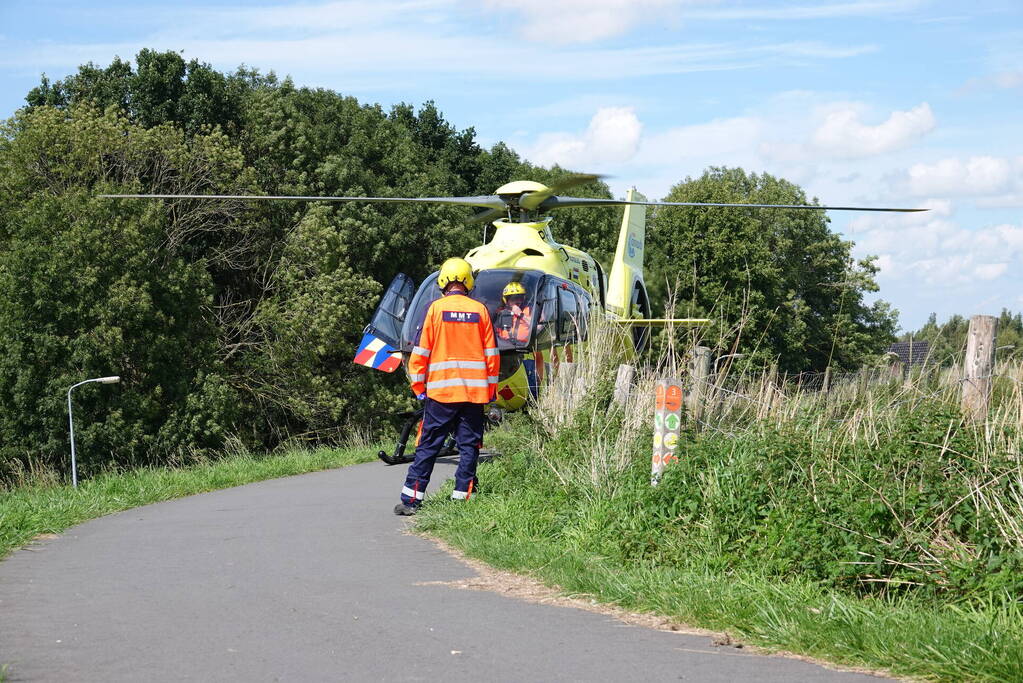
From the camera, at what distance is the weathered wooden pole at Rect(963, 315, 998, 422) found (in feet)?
30.0

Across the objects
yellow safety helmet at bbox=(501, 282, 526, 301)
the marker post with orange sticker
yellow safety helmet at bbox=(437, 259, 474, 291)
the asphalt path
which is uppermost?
yellow safety helmet at bbox=(437, 259, 474, 291)

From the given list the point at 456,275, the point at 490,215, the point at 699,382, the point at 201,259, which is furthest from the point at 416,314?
the point at 201,259

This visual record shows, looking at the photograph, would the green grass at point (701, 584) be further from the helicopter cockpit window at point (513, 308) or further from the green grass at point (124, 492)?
the helicopter cockpit window at point (513, 308)

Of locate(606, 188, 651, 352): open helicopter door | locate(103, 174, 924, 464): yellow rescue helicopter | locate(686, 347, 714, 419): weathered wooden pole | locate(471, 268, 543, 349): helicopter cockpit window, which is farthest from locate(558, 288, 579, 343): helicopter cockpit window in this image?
locate(686, 347, 714, 419): weathered wooden pole

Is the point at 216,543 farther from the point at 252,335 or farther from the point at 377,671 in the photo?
the point at 252,335

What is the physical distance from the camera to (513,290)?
1645cm

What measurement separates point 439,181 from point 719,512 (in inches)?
1724

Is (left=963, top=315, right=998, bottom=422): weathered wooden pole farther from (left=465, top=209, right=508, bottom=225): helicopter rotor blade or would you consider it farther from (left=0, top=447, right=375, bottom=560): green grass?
(left=465, top=209, right=508, bottom=225): helicopter rotor blade

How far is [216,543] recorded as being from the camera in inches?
373

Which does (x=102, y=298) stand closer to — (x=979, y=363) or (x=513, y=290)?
(x=513, y=290)

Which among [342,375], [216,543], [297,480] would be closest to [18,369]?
[342,375]

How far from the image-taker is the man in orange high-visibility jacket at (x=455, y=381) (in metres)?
10.6

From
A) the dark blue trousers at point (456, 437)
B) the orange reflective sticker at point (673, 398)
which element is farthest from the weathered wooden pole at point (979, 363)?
the dark blue trousers at point (456, 437)

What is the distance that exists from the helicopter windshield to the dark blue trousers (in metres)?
5.45
